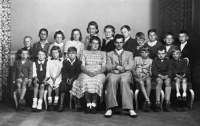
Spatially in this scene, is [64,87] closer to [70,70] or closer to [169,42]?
[70,70]

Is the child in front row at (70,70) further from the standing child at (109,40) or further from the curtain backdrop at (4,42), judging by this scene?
the curtain backdrop at (4,42)

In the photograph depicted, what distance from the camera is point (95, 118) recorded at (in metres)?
4.71

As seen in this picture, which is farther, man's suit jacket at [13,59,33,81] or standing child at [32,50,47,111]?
man's suit jacket at [13,59,33,81]

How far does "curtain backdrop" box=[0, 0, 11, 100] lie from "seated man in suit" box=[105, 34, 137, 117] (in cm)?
203

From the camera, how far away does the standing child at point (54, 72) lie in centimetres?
533

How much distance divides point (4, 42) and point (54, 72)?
Answer: 127 centimetres

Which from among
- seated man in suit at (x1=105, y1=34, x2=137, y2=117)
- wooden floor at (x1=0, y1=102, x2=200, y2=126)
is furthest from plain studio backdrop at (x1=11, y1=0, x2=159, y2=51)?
wooden floor at (x1=0, y1=102, x2=200, y2=126)

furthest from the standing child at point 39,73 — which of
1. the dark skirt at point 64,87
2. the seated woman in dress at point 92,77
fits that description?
the seated woman in dress at point 92,77

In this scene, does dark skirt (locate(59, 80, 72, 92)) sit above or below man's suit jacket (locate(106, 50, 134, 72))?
below

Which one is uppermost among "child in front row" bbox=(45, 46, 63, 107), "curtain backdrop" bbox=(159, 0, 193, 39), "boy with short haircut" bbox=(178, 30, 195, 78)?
"curtain backdrop" bbox=(159, 0, 193, 39)

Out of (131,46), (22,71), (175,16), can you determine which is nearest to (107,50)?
(131,46)

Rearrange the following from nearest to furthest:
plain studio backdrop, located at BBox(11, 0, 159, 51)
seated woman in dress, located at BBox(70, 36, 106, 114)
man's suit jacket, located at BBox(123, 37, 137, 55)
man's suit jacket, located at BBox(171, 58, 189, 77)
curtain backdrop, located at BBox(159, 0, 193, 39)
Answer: seated woman in dress, located at BBox(70, 36, 106, 114)
man's suit jacket, located at BBox(171, 58, 189, 77)
man's suit jacket, located at BBox(123, 37, 137, 55)
curtain backdrop, located at BBox(159, 0, 193, 39)
plain studio backdrop, located at BBox(11, 0, 159, 51)

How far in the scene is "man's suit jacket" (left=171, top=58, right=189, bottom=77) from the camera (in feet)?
17.9

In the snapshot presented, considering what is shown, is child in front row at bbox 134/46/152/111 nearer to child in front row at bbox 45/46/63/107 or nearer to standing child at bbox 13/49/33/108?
child in front row at bbox 45/46/63/107
